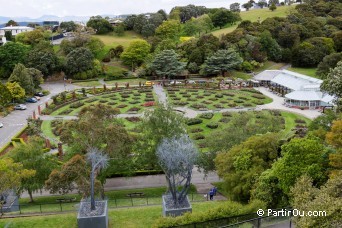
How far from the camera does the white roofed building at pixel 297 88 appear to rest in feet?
202

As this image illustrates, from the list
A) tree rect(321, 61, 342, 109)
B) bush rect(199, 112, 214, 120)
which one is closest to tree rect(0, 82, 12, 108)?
bush rect(199, 112, 214, 120)

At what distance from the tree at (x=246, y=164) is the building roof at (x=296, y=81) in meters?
39.0

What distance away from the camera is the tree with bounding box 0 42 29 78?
3428 inches

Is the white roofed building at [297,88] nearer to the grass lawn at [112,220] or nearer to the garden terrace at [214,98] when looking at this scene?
the garden terrace at [214,98]

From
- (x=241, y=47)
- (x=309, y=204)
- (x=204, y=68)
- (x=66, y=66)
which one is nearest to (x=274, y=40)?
(x=241, y=47)

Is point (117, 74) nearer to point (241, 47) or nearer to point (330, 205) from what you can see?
point (241, 47)

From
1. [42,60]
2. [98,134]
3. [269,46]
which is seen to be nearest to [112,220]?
[98,134]

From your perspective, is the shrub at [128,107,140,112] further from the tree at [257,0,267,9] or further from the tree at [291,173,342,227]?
the tree at [257,0,267,9]

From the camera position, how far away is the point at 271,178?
24.8 meters

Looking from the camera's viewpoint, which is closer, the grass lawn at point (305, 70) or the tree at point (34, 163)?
the tree at point (34, 163)

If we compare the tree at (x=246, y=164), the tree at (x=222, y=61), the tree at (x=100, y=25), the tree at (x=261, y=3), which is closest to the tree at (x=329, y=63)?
the tree at (x=222, y=61)

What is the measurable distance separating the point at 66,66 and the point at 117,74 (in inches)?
471

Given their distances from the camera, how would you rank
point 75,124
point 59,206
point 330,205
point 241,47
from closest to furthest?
point 330,205 → point 75,124 → point 59,206 → point 241,47

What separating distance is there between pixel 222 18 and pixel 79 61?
59.0m
